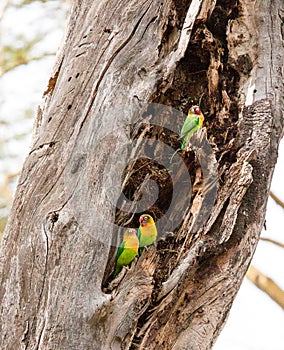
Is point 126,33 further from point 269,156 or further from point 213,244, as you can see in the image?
point 213,244

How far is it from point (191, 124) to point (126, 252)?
27.2 inches

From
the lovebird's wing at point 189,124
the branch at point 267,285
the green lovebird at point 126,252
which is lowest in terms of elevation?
the green lovebird at point 126,252

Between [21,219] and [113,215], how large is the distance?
1.21 feet

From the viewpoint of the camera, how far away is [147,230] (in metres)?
2.62

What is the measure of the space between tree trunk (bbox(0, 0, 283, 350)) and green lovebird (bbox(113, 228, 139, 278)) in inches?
1.3

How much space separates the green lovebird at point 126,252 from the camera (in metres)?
2.36

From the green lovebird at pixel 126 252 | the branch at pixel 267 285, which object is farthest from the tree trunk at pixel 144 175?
the branch at pixel 267 285

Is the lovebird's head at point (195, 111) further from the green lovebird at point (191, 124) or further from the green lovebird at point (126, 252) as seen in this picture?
the green lovebird at point (126, 252)

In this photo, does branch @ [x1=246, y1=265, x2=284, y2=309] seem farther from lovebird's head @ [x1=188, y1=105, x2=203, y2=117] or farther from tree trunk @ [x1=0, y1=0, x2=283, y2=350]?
lovebird's head @ [x1=188, y1=105, x2=203, y2=117]

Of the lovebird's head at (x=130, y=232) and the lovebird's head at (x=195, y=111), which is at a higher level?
the lovebird's head at (x=195, y=111)

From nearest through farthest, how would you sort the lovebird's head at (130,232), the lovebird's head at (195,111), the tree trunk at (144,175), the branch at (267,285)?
the tree trunk at (144,175)
the lovebird's head at (130,232)
the lovebird's head at (195,111)
the branch at (267,285)

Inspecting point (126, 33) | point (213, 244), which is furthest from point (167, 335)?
point (126, 33)

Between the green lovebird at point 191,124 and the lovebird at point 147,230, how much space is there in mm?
374

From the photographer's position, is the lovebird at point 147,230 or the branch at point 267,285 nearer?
the lovebird at point 147,230
